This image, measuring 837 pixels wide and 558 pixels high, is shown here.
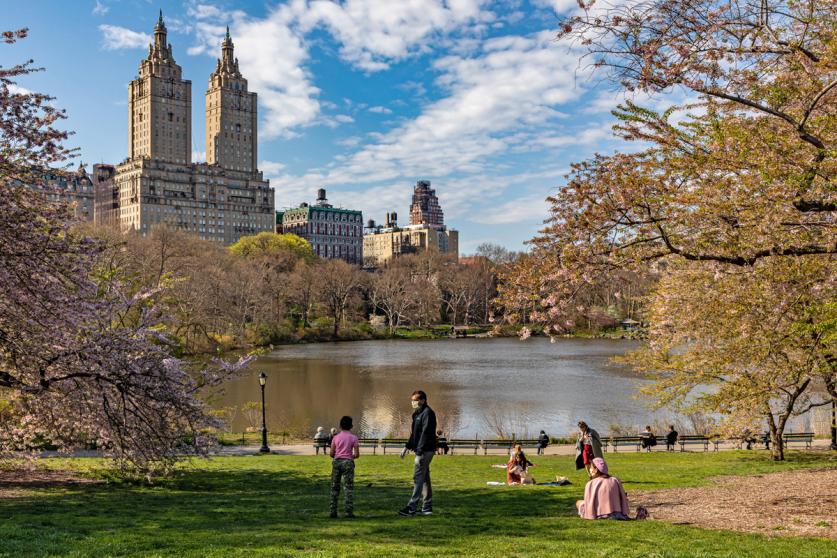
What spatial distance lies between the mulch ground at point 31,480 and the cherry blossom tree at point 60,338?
0.87 m

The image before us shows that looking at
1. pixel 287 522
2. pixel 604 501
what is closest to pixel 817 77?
pixel 604 501

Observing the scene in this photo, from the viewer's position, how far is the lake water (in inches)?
1377

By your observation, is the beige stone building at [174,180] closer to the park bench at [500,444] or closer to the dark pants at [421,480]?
the park bench at [500,444]

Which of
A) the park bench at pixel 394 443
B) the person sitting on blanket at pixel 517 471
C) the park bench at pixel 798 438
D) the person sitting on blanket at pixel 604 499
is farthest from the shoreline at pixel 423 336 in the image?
the person sitting on blanket at pixel 604 499

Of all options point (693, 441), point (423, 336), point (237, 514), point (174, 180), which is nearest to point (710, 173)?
point (237, 514)

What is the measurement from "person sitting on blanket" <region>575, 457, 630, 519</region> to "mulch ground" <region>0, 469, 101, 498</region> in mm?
10337

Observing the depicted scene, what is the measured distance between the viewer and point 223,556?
7.84 m

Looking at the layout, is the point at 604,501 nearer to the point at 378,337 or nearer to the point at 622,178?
the point at 622,178

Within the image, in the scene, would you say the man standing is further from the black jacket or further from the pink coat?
the pink coat

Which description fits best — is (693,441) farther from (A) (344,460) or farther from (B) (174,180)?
(B) (174,180)

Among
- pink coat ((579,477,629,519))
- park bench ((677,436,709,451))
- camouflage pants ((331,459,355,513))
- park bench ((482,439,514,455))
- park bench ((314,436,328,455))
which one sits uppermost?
camouflage pants ((331,459,355,513))

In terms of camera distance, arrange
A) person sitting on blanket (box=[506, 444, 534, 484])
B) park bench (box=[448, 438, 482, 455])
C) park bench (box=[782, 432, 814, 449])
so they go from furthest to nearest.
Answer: park bench (box=[782, 432, 814, 449]), park bench (box=[448, 438, 482, 455]), person sitting on blanket (box=[506, 444, 534, 484])

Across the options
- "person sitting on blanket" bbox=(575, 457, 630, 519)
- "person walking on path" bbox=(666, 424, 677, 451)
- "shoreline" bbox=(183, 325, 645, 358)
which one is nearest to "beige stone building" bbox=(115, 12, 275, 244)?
"shoreline" bbox=(183, 325, 645, 358)

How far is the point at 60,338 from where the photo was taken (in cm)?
1300
